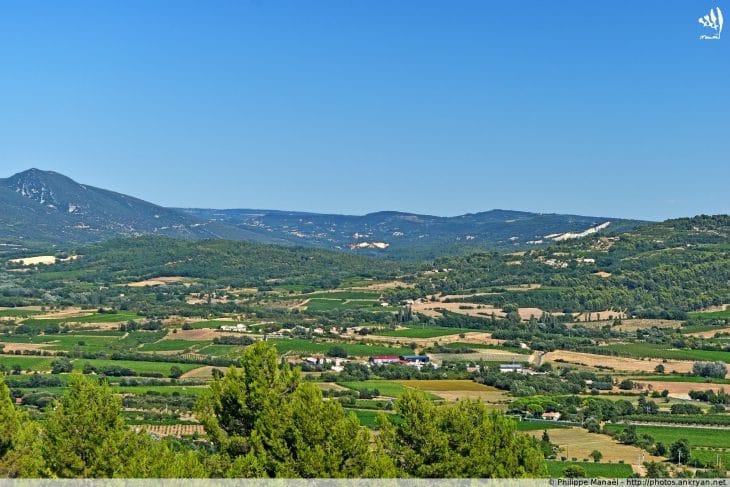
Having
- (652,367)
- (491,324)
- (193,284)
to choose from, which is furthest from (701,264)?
(193,284)

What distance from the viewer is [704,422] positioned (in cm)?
7056

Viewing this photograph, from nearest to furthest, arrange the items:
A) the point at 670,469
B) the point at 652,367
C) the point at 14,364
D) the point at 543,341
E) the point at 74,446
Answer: the point at 74,446 < the point at 670,469 < the point at 14,364 < the point at 652,367 < the point at 543,341

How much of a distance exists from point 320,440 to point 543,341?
82.3 m

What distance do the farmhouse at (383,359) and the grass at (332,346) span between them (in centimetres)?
208

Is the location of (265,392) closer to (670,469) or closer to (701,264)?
(670,469)

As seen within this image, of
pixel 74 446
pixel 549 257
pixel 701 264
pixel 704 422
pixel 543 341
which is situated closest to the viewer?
pixel 74 446

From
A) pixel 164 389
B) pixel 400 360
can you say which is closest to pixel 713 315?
pixel 400 360

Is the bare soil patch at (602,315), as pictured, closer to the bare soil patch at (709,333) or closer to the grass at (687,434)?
the bare soil patch at (709,333)

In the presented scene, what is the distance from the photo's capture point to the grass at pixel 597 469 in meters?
51.9

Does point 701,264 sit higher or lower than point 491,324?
higher

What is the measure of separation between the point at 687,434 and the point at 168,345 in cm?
5739

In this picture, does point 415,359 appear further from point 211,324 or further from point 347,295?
point 347,295

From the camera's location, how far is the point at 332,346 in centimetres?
10481

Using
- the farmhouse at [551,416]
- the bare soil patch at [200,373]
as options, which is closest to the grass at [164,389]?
the bare soil patch at [200,373]
